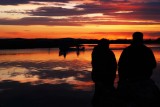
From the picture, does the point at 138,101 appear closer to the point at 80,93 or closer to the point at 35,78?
the point at 80,93

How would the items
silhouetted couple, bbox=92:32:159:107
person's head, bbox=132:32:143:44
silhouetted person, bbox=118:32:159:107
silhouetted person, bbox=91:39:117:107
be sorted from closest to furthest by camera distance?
silhouetted couple, bbox=92:32:159:107, silhouetted person, bbox=118:32:159:107, person's head, bbox=132:32:143:44, silhouetted person, bbox=91:39:117:107

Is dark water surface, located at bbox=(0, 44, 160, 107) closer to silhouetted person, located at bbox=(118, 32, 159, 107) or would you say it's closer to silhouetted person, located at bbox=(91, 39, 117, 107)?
silhouetted person, located at bbox=(91, 39, 117, 107)

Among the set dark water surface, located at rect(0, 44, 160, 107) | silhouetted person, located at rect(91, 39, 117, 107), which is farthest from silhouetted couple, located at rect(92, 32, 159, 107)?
dark water surface, located at rect(0, 44, 160, 107)

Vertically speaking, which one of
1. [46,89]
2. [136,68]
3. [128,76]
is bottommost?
[46,89]

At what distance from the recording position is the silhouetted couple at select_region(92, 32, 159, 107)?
826 centimetres

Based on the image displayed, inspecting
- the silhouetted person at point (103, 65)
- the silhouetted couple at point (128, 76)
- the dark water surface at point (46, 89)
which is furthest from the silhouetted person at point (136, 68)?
the dark water surface at point (46, 89)

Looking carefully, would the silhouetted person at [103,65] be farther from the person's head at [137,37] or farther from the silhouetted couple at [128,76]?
the person's head at [137,37]

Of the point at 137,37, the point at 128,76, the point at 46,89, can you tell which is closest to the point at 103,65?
the point at 128,76

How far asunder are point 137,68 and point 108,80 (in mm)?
1432

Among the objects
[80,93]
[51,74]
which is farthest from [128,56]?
[51,74]

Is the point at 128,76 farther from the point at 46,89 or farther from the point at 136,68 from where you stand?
the point at 46,89

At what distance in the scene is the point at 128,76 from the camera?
9.41m

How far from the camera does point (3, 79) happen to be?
2173 cm

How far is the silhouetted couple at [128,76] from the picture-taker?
8.26m
